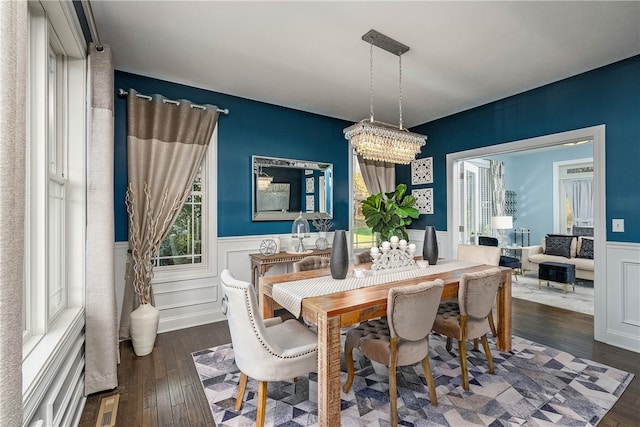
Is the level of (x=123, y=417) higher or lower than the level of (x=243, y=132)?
lower

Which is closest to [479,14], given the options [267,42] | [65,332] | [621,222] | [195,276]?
[267,42]

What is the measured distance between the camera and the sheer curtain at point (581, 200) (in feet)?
21.2

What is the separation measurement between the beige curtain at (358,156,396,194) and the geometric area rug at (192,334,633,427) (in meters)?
2.94

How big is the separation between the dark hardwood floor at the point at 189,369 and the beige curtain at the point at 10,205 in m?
1.50

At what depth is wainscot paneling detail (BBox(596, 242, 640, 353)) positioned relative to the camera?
283cm

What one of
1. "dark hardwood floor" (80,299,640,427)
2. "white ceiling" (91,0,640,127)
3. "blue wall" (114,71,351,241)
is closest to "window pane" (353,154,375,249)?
"blue wall" (114,71,351,241)

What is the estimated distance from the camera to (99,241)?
2.16m

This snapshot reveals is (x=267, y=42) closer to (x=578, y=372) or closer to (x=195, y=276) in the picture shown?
(x=195, y=276)

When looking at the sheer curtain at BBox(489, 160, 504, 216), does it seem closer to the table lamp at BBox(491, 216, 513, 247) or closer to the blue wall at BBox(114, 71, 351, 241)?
the table lamp at BBox(491, 216, 513, 247)

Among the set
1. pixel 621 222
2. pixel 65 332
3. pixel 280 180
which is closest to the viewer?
pixel 65 332

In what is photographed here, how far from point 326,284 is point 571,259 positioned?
5.46 metres

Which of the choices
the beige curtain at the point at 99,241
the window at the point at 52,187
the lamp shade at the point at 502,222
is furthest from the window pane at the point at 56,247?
the lamp shade at the point at 502,222

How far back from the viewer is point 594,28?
2398 millimetres

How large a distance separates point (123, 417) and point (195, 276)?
1654 mm
